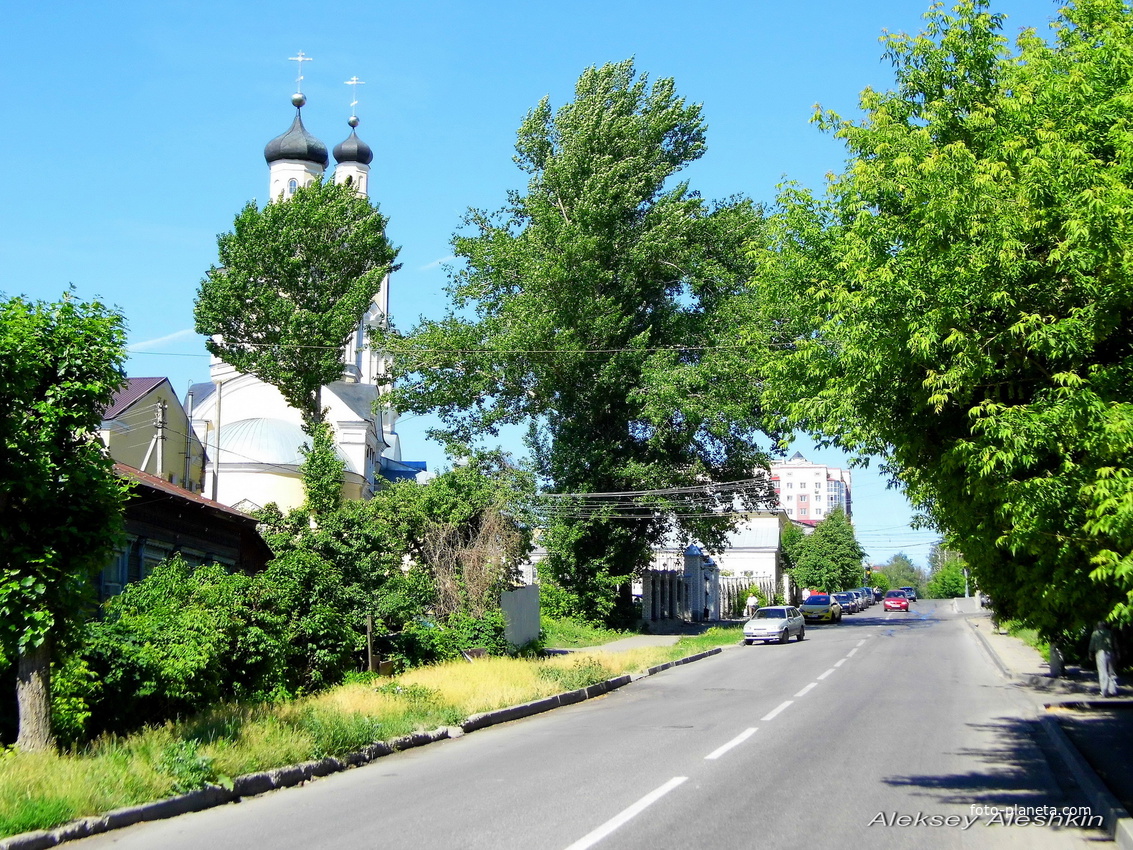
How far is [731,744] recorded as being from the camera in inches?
532

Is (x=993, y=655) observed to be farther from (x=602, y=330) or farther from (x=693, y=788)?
(x=693, y=788)

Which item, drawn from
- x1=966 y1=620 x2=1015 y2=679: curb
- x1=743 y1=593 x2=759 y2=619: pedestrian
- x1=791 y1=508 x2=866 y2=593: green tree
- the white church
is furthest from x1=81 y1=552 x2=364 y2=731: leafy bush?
x1=791 y1=508 x2=866 y2=593: green tree

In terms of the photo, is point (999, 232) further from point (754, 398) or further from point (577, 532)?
point (577, 532)

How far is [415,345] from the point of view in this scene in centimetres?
3906

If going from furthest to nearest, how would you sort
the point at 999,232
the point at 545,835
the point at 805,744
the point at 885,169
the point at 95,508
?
the point at 805,744
the point at 95,508
the point at 885,169
the point at 545,835
the point at 999,232

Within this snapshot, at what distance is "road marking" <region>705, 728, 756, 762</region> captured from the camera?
40.8ft

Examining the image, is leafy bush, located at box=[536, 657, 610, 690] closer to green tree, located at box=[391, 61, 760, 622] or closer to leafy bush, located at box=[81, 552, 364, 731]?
leafy bush, located at box=[81, 552, 364, 731]

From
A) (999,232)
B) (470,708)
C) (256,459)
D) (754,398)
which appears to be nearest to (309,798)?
(470,708)

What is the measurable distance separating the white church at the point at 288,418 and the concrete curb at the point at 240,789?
80.0 feet

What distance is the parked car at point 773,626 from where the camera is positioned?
37950mm

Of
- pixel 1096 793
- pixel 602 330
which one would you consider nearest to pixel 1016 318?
pixel 1096 793

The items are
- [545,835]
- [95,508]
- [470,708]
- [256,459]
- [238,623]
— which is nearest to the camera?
→ [545,835]

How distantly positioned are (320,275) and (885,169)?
37356 mm

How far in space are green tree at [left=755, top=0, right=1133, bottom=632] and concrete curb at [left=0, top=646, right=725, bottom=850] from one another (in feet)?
21.8
